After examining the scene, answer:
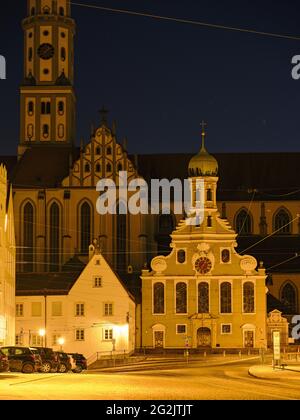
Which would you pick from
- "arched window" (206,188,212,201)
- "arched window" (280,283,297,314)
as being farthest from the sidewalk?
"arched window" (280,283,297,314)

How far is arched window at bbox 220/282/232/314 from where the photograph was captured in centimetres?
10124

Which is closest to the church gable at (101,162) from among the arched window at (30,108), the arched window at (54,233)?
the arched window at (54,233)

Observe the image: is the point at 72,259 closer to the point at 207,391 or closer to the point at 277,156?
the point at 277,156

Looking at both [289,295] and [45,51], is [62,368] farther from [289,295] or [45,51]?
[45,51]

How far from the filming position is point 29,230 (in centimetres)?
11188

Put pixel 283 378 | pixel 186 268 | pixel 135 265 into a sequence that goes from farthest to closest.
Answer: pixel 135 265 < pixel 186 268 < pixel 283 378

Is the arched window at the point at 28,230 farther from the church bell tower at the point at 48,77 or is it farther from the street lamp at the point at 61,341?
the street lamp at the point at 61,341

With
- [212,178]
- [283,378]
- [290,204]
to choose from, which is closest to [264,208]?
[290,204]

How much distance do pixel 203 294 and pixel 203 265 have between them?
99.5 inches

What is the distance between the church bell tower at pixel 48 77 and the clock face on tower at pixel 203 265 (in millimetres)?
29920

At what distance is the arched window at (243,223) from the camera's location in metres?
115

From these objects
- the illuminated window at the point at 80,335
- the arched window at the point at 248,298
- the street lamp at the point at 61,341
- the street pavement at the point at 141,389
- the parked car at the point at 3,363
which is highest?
the arched window at the point at 248,298

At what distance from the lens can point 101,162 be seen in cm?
11350

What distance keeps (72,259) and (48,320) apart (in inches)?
498
